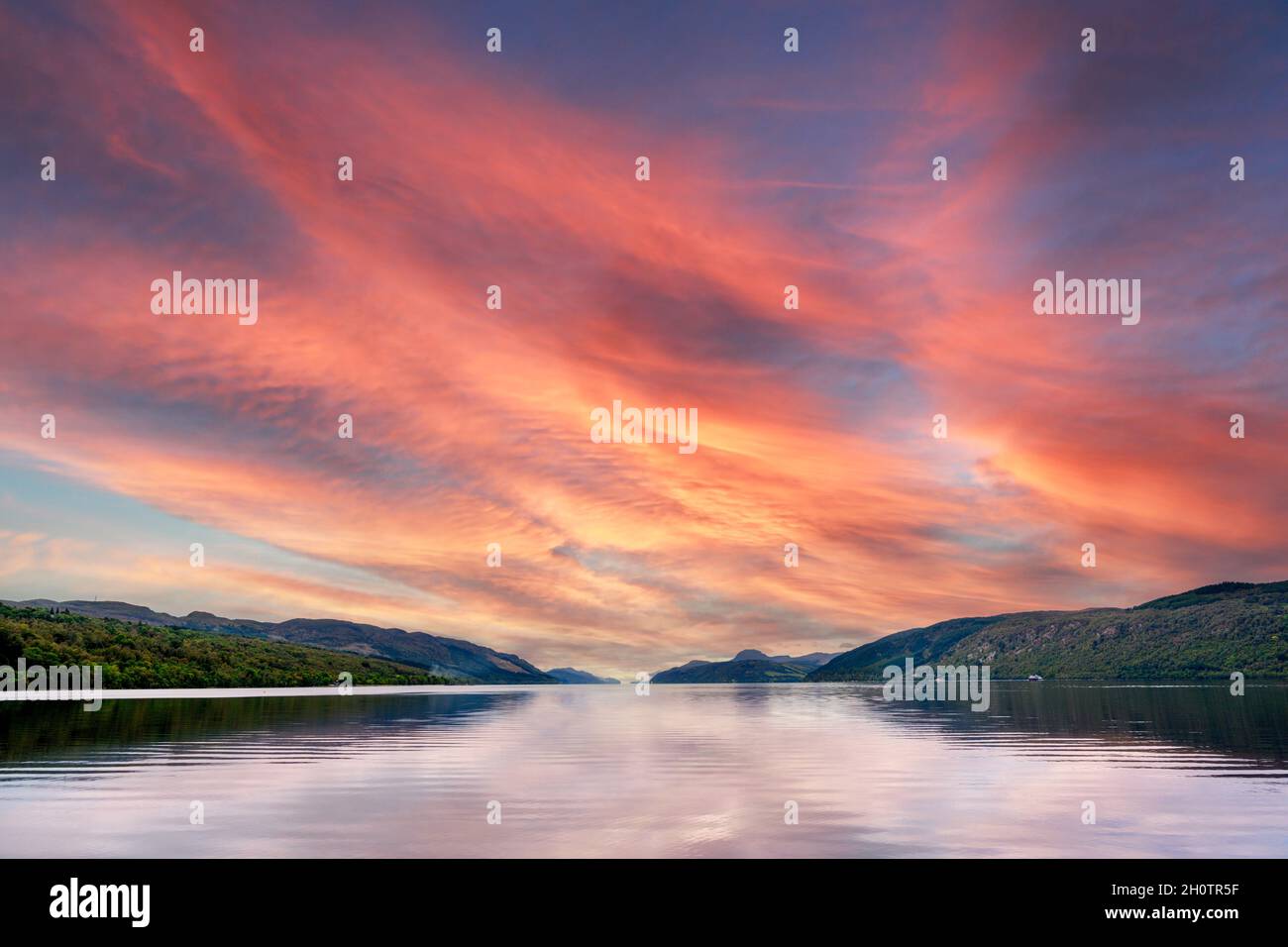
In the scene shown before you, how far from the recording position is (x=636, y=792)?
38938 mm

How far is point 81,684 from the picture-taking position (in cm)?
19138

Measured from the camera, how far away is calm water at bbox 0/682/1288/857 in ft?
89.9

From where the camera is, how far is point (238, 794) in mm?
36469

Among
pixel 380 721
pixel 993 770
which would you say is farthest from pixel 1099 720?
pixel 380 721

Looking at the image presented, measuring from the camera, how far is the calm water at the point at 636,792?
2739cm
